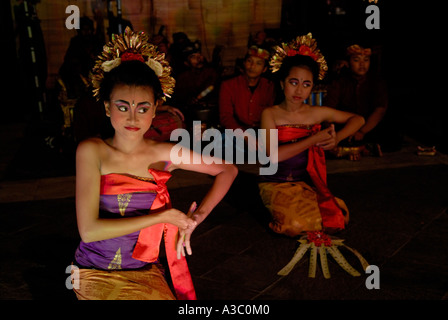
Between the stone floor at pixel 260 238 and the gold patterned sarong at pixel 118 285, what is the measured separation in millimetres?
835

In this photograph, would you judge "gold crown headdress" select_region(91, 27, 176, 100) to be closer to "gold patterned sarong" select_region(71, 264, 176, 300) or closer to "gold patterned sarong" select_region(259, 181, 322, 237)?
"gold patterned sarong" select_region(71, 264, 176, 300)

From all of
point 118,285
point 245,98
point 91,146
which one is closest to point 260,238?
point 118,285

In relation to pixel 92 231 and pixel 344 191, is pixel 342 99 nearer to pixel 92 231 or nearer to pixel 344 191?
pixel 344 191

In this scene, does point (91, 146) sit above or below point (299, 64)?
below

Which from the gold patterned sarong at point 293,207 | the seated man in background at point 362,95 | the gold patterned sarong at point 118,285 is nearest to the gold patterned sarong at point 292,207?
the gold patterned sarong at point 293,207

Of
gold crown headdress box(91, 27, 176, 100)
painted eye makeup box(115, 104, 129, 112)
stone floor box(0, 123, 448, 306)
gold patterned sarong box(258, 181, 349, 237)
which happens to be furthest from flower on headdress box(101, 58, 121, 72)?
gold patterned sarong box(258, 181, 349, 237)

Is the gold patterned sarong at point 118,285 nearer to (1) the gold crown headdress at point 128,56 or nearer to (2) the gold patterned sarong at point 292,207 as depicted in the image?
(1) the gold crown headdress at point 128,56

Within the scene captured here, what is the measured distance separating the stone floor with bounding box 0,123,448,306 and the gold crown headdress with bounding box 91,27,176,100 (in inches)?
60.7

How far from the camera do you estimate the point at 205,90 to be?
6.82 metres

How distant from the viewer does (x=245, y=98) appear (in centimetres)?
648

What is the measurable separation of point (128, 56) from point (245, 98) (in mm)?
3864

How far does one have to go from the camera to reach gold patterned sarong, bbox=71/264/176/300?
2.49m

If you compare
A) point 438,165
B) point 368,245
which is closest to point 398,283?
point 368,245

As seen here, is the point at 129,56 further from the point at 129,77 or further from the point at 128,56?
the point at 129,77
